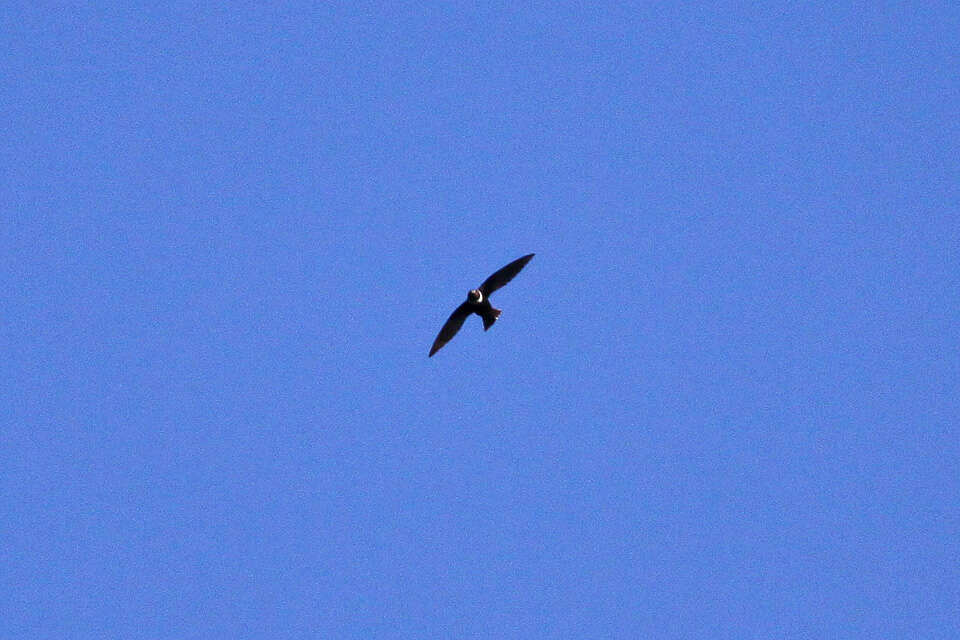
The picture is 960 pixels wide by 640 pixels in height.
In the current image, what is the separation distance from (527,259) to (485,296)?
88 centimetres

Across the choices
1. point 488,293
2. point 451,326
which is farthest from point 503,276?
point 451,326

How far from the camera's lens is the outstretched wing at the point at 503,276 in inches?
1284

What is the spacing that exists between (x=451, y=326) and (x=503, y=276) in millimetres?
1348

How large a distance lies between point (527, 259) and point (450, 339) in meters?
2.01

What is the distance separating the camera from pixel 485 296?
32.8 meters

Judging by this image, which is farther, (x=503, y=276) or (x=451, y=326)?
(x=451, y=326)

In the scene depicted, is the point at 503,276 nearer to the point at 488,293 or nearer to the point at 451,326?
the point at 488,293

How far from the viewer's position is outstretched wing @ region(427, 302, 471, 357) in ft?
109

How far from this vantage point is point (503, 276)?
3275 cm

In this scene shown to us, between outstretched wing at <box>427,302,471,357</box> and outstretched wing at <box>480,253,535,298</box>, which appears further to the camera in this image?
outstretched wing at <box>427,302,471,357</box>

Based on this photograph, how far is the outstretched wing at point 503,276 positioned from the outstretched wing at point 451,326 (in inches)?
17.7

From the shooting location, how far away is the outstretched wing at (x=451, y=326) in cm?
3316

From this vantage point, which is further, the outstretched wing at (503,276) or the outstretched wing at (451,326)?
the outstretched wing at (451,326)

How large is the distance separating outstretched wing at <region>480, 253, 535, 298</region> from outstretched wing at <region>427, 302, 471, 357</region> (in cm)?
45
